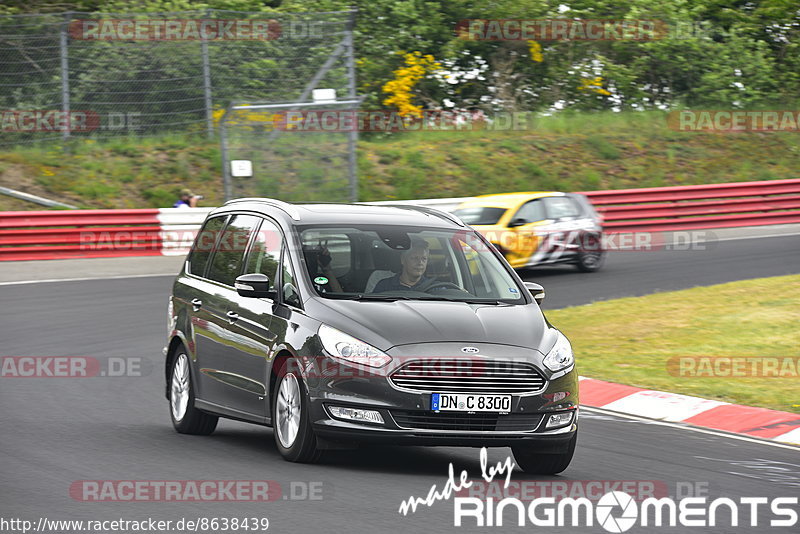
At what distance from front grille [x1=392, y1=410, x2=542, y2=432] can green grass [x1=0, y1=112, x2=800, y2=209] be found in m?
19.6

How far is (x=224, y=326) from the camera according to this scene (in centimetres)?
966

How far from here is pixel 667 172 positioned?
3712 centimetres

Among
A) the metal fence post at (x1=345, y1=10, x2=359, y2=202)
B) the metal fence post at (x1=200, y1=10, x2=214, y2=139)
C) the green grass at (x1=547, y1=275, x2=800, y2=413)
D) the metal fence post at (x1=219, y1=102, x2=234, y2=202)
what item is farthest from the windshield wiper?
the metal fence post at (x1=200, y1=10, x2=214, y2=139)

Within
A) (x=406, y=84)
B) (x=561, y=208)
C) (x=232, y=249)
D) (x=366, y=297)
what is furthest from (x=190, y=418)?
(x=406, y=84)

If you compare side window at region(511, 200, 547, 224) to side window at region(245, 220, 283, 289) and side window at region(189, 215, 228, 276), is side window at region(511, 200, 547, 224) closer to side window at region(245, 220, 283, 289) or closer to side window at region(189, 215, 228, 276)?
side window at region(189, 215, 228, 276)

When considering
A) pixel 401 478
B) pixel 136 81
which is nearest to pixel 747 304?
pixel 401 478

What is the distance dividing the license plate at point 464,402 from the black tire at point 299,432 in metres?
0.79

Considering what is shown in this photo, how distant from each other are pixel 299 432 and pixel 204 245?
2650 mm

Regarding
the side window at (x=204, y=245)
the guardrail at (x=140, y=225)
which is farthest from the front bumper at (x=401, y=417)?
the guardrail at (x=140, y=225)

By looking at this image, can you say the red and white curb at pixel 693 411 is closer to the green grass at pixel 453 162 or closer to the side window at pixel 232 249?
the side window at pixel 232 249

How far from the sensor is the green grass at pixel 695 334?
13.0 m

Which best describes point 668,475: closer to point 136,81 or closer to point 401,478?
point 401,478

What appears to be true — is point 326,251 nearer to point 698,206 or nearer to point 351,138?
point 351,138

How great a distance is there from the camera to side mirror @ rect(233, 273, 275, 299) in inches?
354
